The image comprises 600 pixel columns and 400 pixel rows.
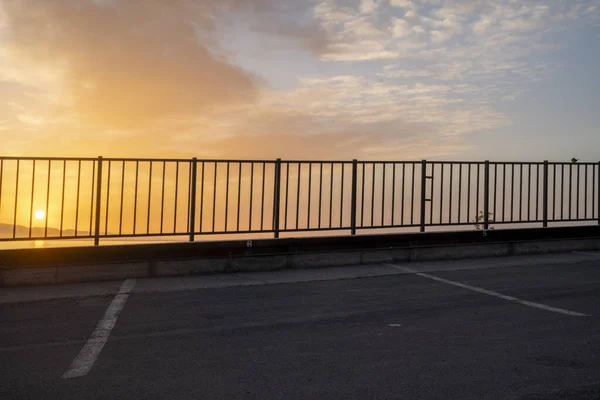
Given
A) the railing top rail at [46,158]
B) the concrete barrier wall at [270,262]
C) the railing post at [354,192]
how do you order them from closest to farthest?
the concrete barrier wall at [270,262]
the railing top rail at [46,158]
the railing post at [354,192]

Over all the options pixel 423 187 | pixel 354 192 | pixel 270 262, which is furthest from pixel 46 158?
pixel 423 187

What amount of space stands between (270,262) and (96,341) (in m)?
4.31

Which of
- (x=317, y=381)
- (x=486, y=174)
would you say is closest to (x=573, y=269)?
(x=486, y=174)

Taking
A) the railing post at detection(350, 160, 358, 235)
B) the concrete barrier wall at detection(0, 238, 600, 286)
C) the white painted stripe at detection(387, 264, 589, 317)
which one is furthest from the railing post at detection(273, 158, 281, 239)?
the white painted stripe at detection(387, 264, 589, 317)

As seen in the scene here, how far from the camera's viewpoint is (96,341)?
4.79 metres

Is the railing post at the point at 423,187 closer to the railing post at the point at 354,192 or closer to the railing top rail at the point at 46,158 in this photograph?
the railing post at the point at 354,192

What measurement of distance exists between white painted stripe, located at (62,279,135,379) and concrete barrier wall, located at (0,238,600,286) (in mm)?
1189

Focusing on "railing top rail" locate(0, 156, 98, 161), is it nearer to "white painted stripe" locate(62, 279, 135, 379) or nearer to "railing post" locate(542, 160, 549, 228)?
"white painted stripe" locate(62, 279, 135, 379)

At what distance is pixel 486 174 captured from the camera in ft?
34.8

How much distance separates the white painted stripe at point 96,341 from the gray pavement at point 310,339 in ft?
0.16

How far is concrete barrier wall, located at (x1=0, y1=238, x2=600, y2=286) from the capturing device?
763cm

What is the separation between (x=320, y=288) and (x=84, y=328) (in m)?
3.09

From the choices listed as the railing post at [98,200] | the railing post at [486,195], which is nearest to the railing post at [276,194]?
the railing post at [98,200]

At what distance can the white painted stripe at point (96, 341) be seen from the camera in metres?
4.03
